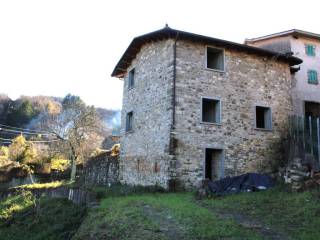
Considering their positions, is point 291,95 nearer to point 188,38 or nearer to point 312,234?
point 188,38

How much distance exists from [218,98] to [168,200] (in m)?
5.77

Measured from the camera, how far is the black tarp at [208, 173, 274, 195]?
452 inches

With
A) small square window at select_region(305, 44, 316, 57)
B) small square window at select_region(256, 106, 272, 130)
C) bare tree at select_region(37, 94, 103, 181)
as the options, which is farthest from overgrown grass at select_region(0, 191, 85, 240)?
small square window at select_region(305, 44, 316, 57)

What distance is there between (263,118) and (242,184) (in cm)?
549

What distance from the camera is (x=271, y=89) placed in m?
15.9

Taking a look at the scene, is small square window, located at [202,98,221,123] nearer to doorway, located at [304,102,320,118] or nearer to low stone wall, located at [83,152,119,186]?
low stone wall, located at [83,152,119,186]

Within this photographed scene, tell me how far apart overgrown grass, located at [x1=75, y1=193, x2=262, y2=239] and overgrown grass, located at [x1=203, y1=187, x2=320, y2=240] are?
2.88ft

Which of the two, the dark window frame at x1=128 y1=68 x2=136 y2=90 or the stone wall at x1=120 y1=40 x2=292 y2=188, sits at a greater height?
the dark window frame at x1=128 y1=68 x2=136 y2=90

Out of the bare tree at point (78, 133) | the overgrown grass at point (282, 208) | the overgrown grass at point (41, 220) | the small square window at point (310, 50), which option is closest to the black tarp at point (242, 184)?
the overgrown grass at point (282, 208)

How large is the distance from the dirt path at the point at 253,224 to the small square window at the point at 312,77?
519 inches

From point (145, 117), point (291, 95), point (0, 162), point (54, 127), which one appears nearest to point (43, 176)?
point (0, 162)

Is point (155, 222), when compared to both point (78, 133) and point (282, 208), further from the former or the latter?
point (78, 133)

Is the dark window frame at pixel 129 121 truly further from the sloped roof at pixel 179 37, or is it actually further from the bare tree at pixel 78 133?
the bare tree at pixel 78 133

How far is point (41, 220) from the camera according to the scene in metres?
12.2
